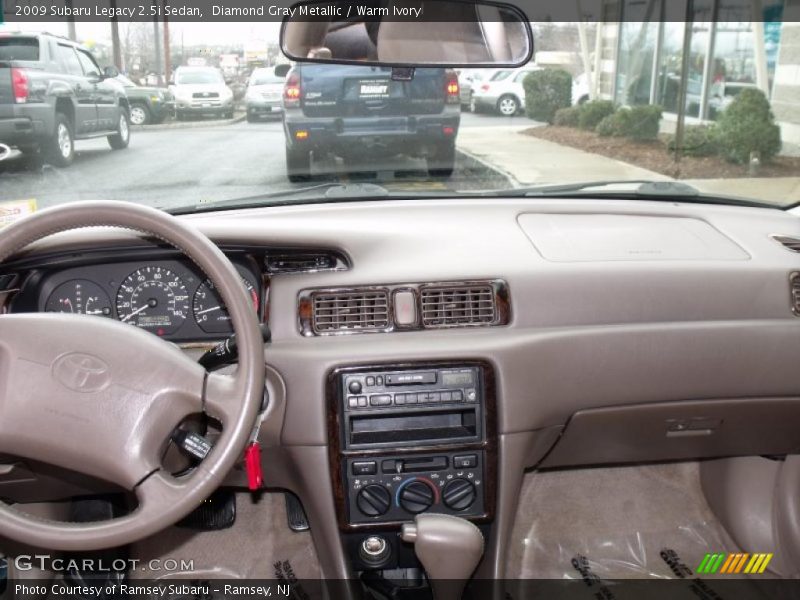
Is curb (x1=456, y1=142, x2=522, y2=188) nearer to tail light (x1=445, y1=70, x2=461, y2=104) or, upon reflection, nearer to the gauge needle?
tail light (x1=445, y1=70, x2=461, y2=104)

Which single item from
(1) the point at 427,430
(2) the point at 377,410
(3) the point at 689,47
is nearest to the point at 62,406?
(2) the point at 377,410

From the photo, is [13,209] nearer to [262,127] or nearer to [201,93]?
[201,93]

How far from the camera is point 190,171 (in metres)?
3.18

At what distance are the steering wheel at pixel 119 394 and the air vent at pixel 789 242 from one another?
1869mm

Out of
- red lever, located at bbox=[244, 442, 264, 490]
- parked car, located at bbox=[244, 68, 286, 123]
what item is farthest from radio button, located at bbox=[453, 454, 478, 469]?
parked car, located at bbox=[244, 68, 286, 123]

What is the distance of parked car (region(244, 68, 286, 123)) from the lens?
129 inches

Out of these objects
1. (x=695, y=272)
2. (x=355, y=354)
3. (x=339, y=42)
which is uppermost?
(x=339, y=42)

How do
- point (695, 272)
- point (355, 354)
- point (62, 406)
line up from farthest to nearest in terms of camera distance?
point (695, 272), point (355, 354), point (62, 406)

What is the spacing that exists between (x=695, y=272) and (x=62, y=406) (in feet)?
5.95

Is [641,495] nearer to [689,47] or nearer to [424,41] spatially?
[424,41]

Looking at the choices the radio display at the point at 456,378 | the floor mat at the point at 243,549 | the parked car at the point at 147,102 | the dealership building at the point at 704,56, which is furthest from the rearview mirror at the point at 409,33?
the dealership building at the point at 704,56

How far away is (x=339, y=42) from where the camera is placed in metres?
2.29

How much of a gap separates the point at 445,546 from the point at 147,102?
211 cm

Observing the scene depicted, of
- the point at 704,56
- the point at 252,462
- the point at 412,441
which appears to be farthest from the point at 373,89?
the point at 704,56
